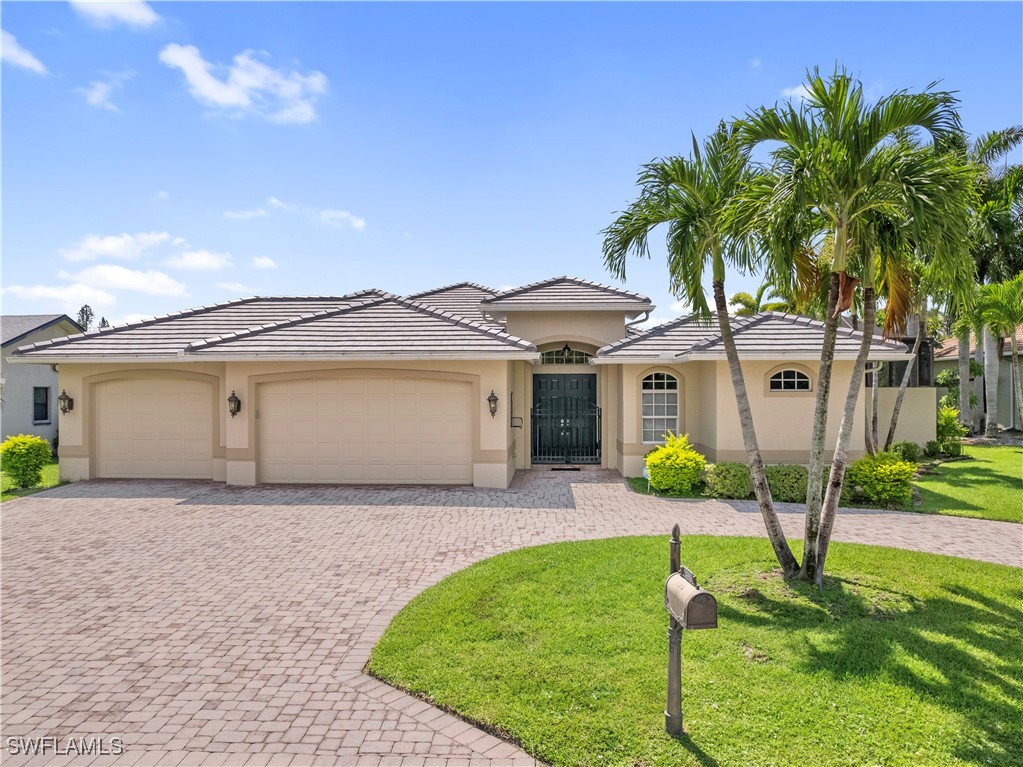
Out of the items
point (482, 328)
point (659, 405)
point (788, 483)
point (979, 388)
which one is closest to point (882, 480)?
point (788, 483)

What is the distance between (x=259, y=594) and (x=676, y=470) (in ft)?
28.9

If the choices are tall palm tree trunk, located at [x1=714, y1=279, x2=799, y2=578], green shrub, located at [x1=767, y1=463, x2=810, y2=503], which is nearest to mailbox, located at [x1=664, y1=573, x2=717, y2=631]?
tall palm tree trunk, located at [x1=714, y1=279, x2=799, y2=578]

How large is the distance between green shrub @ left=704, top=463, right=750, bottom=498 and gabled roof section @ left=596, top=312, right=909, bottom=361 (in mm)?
2481

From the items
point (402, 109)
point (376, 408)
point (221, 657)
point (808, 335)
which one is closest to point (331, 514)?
point (376, 408)

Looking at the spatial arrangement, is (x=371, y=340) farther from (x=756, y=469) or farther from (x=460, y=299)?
(x=756, y=469)

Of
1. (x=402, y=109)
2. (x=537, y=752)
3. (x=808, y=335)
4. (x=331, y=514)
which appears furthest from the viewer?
(x=808, y=335)

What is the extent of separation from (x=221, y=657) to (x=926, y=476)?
56.0 ft

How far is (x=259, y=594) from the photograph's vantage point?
22.5 feet

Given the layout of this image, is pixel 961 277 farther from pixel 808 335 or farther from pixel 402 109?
pixel 402 109

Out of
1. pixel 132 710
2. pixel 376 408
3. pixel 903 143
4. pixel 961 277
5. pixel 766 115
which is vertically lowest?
pixel 132 710

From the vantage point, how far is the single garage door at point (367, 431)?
44.8 feet

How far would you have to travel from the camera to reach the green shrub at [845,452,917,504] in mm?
11391

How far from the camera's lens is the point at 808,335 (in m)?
13.4

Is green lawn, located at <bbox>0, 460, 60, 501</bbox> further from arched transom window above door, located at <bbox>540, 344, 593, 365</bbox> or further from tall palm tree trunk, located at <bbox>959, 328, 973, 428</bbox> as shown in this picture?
tall palm tree trunk, located at <bbox>959, 328, 973, 428</bbox>
